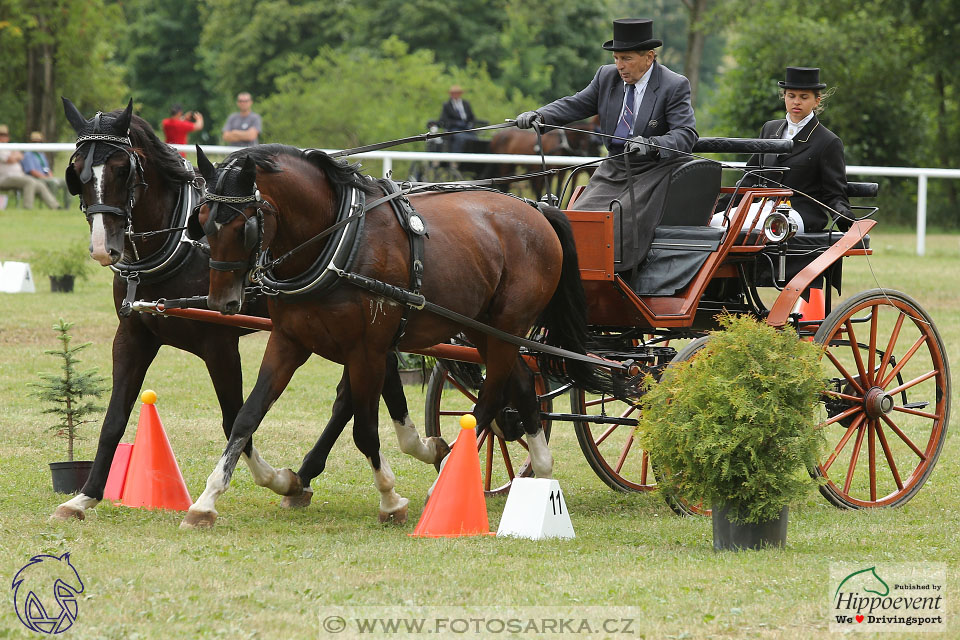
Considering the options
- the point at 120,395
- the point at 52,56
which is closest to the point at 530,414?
the point at 120,395

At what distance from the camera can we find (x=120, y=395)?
6.11 m

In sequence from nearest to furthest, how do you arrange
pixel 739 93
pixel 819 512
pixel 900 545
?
pixel 900 545, pixel 819 512, pixel 739 93

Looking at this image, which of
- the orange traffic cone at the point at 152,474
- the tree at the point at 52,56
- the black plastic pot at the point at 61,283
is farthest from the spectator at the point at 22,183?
the orange traffic cone at the point at 152,474

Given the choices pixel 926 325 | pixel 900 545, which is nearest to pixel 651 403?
pixel 900 545

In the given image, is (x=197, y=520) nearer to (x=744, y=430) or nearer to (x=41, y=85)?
(x=744, y=430)

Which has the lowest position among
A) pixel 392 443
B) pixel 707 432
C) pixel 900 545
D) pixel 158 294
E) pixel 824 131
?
pixel 392 443

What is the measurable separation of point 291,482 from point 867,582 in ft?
9.59

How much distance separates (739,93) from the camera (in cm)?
2580

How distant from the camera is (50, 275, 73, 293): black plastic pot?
14.7m

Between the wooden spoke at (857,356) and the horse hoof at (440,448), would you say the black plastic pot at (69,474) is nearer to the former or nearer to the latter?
the horse hoof at (440,448)

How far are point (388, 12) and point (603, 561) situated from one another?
126ft

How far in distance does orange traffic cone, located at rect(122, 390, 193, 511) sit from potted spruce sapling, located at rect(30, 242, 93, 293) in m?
8.70

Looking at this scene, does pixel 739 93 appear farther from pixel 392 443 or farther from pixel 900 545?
pixel 900 545

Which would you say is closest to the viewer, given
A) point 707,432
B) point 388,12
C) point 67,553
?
point 67,553
